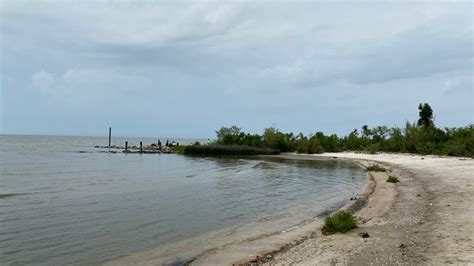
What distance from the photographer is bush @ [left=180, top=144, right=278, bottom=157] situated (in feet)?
255

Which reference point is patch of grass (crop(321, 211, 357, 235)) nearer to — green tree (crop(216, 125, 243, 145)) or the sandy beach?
the sandy beach

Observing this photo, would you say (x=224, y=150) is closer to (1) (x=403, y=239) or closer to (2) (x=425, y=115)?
(2) (x=425, y=115)

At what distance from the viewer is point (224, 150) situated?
78.0 m

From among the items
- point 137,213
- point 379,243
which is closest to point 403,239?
point 379,243

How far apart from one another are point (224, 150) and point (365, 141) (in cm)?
2585

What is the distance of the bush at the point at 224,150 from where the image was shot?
77750 mm

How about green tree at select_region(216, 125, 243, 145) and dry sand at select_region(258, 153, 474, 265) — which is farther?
green tree at select_region(216, 125, 243, 145)

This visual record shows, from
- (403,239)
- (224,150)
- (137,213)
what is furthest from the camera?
(224,150)

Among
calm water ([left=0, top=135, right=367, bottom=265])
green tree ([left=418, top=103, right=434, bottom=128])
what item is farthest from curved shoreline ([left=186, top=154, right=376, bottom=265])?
green tree ([left=418, top=103, right=434, bottom=128])

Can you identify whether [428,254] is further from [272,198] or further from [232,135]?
[232,135]

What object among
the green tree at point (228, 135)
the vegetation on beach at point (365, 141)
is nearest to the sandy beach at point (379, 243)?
the vegetation on beach at point (365, 141)

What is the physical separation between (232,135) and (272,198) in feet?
214

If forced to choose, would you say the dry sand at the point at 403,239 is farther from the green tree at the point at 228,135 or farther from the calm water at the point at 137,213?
the green tree at the point at 228,135

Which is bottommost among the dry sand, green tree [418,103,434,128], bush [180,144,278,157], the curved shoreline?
the curved shoreline
